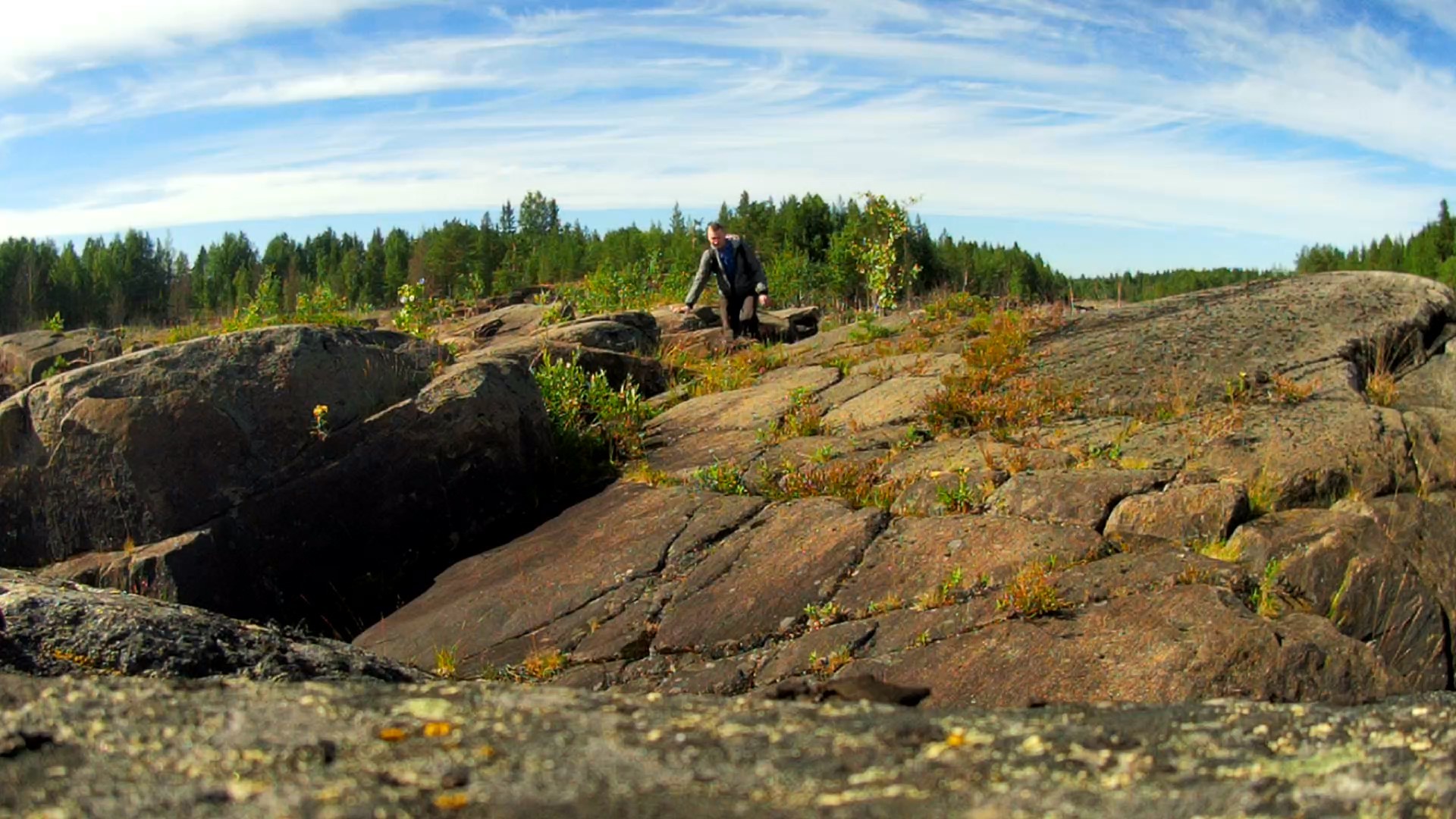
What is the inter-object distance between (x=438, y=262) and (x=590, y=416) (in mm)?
63013

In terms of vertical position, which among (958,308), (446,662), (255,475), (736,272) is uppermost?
(736,272)

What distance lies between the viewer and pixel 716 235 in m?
15.3

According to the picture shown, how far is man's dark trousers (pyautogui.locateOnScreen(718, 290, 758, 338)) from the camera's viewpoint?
1593 cm

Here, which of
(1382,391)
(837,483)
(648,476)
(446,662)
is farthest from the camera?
(648,476)

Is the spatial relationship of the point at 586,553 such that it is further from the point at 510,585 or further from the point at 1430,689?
the point at 1430,689

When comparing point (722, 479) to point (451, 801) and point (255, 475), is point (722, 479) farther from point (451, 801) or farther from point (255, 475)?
point (451, 801)

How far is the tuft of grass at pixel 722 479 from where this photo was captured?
30.3ft

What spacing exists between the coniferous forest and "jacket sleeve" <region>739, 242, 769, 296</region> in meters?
29.0

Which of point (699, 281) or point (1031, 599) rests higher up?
point (699, 281)

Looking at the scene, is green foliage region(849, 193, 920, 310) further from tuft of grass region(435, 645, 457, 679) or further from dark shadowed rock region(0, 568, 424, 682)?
dark shadowed rock region(0, 568, 424, 682)

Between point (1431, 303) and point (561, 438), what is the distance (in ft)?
27.5

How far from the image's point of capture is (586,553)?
8.88 meters

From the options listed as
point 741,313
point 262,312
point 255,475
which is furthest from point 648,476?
point 262,312

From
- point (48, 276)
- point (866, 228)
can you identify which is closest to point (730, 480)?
point (866, 228)
